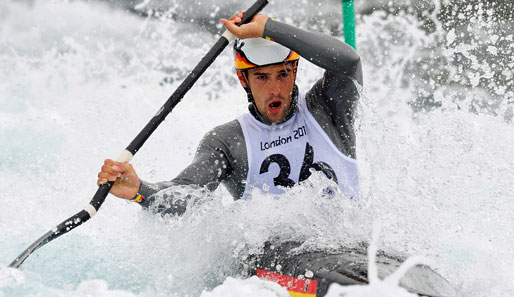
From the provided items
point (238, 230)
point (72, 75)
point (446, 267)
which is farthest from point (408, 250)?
point (72, 75)

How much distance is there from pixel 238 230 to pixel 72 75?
7277 millimetres

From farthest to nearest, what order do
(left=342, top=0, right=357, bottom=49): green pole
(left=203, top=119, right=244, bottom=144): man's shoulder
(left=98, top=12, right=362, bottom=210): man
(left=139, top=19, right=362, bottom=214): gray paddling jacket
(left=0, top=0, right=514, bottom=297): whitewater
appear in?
1. (left=342, top=0, right=357, bottom=49): green pole
2. (left=203, top=119, right=244, bottom=144): man's shoulder
3. (left=98, top=12, right=362, bottom=210): man
4. (left=139, top=19, right=362, bottom=214): gray paddling jacket
5. (left=0, top=0, right=514, bottom=297): whitewater

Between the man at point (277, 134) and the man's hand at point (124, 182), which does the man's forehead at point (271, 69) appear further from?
the man's hand at point (124, 182)

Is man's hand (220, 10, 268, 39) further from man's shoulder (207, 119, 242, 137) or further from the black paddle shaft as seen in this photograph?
man's shoulder (207, 119, 242, 137)

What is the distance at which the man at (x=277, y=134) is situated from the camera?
9.52 ft

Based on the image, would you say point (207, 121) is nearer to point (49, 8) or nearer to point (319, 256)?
point (49, 8)

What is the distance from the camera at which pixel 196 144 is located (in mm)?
6691

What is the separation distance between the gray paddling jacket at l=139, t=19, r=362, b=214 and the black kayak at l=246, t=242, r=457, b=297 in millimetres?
602

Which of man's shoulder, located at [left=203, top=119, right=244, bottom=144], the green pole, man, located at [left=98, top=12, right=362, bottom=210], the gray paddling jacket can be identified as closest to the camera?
the gray paddling jacket

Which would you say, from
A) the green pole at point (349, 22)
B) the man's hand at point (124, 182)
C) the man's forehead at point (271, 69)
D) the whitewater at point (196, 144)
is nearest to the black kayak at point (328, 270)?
the whitewater at point (196, 144)

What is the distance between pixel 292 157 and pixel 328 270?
3.50 feet

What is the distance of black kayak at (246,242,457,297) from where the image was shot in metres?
1.79

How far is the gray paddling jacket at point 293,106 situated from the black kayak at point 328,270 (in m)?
0.60

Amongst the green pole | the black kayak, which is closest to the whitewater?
the black kayak
